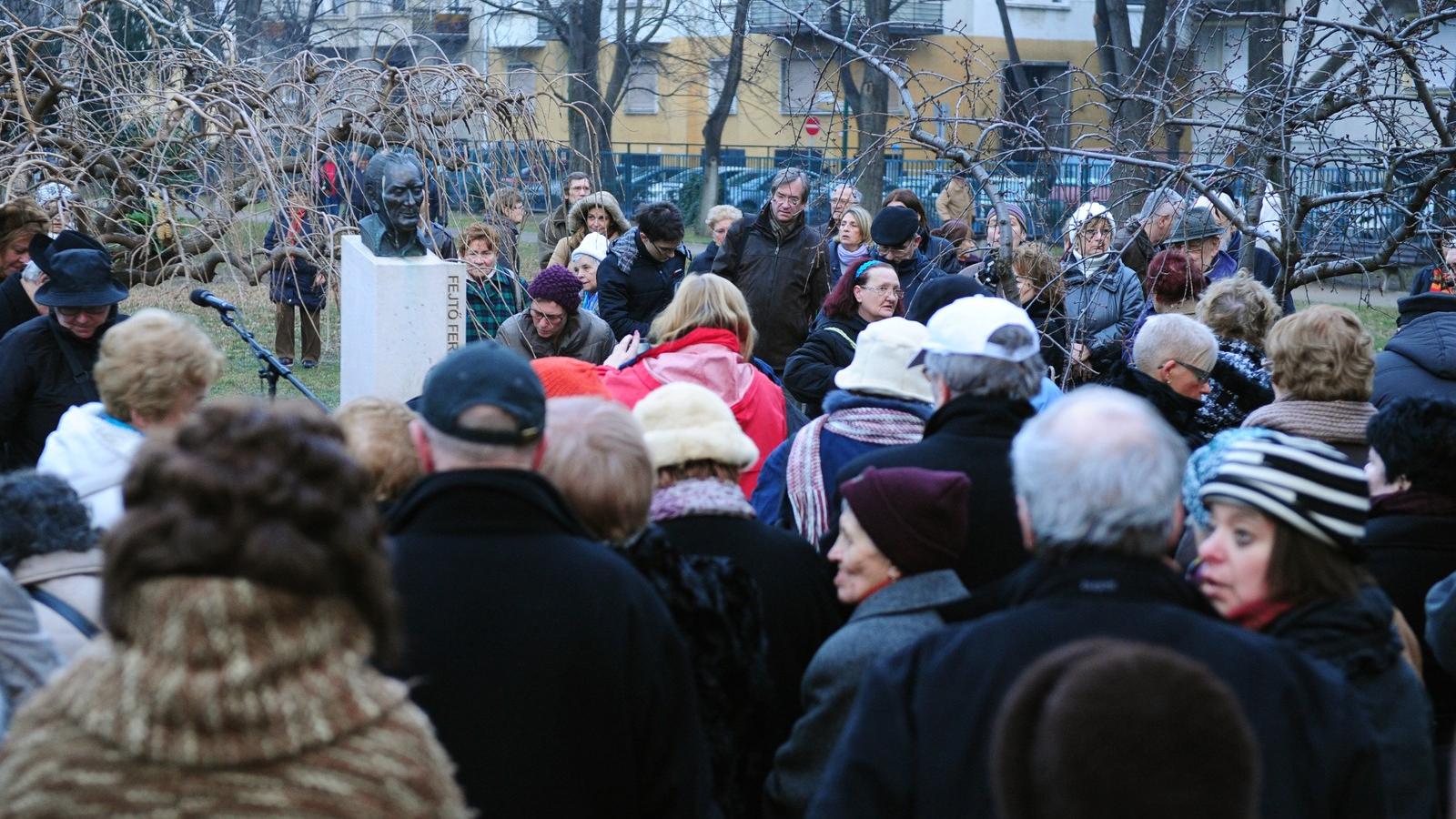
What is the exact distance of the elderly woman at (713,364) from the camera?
5.51 m

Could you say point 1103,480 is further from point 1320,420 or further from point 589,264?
point 589,264

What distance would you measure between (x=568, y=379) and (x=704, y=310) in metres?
1.02

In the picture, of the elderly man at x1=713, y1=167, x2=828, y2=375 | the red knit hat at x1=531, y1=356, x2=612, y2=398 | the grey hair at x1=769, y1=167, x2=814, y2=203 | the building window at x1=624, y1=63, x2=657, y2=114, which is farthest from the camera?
the building window at x1=624, y1=63, x2=657, y2=114

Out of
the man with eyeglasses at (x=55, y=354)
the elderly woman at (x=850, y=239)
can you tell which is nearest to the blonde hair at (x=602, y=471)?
the man with eyeglasses at (x=55, y=354)

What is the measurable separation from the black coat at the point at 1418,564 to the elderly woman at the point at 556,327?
4255 mm

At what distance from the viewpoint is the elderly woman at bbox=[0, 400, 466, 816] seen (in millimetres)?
1823

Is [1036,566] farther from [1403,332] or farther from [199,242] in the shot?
[199,242]

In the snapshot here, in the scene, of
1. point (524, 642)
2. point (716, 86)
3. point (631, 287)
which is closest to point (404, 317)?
point (631, 287)

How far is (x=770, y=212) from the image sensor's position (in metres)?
8.77

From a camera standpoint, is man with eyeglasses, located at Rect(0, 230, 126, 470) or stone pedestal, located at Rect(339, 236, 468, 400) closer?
man with eyeglasses, located at Rect(0, 230, 126, 470)

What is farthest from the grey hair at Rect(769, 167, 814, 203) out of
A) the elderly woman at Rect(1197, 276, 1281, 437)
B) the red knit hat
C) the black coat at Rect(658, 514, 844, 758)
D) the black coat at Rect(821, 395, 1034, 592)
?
the black coat at Rect(658, 514, 844, 758)

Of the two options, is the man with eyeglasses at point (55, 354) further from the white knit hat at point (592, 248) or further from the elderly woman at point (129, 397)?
the white knit hat at point (592, 248)

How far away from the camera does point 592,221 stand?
1039cm

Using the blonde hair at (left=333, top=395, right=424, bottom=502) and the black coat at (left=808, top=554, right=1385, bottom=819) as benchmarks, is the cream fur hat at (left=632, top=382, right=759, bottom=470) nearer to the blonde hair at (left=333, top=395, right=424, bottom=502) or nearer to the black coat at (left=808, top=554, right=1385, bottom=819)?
the blonde hair at (left=333, top=395, right=424, bottom=502)
